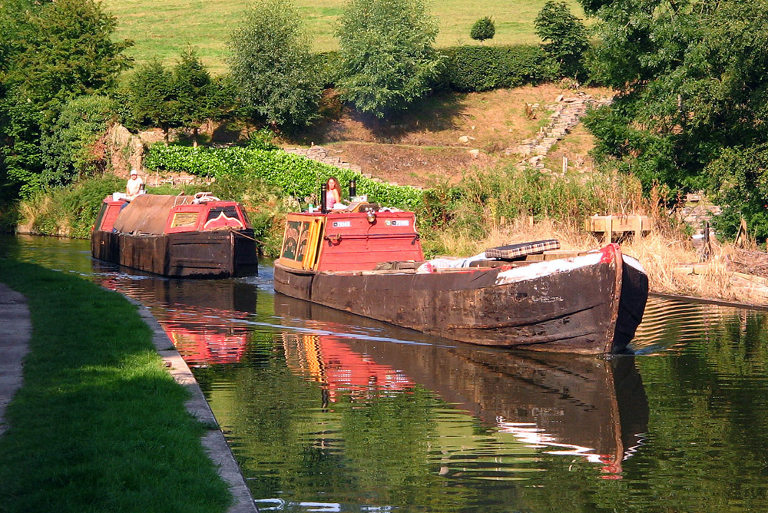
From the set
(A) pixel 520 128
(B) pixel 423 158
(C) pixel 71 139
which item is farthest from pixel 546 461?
(A) pixel 520 128

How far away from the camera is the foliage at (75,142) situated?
4309cm

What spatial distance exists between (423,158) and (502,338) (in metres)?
35.2

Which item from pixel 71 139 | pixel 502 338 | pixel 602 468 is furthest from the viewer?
pixel 71 139

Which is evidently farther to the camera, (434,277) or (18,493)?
(434,277)

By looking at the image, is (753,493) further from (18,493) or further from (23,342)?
(23,342)

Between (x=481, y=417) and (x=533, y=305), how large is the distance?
12.9 feet

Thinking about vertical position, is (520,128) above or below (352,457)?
above

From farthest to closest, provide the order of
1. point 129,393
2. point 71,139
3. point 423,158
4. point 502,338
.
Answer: point 423,158 < point 71,139 < point 502,338 < point 129,393

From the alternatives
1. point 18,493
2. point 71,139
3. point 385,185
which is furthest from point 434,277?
point 71,139

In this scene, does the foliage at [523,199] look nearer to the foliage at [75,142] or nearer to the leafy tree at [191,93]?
the leafy tree at [191,93]

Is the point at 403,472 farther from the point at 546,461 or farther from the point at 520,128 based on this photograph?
the point at 520,128

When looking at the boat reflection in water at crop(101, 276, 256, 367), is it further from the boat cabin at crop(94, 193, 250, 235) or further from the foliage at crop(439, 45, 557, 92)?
the foliage at crop(439, 45, 557, 92)

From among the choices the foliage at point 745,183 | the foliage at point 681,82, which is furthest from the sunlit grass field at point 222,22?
the foliage at point 745,183

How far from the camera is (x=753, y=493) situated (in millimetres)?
8320
